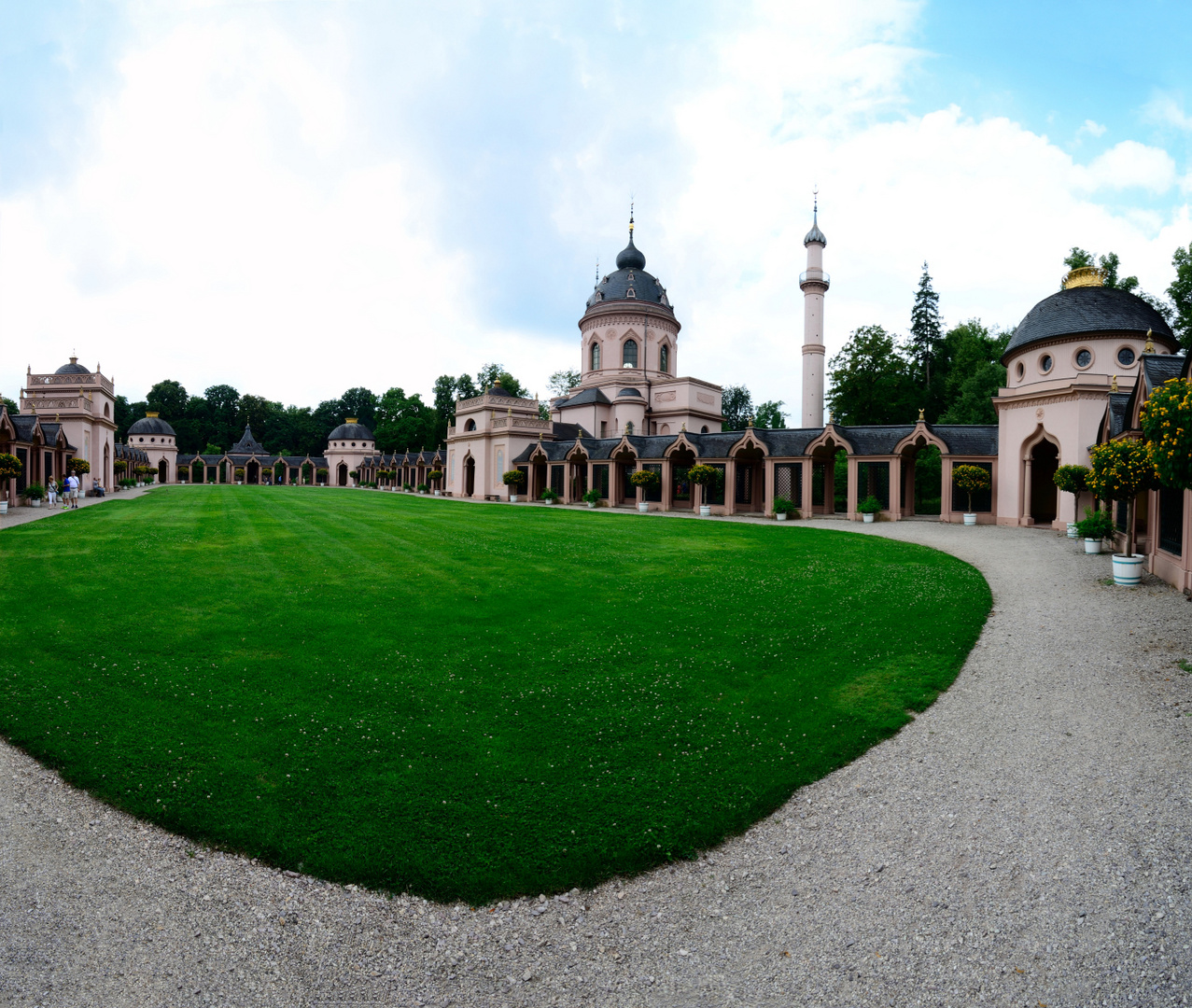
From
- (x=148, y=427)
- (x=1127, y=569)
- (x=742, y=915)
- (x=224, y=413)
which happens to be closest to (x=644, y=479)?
(x=1127, y=569)

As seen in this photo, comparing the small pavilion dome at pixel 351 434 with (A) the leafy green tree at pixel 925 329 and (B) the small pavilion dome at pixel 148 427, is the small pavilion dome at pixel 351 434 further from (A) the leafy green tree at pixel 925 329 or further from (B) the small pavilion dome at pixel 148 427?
(A) the leafy green tree at pixel 925 329

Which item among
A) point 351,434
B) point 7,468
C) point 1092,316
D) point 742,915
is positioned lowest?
point 742,915

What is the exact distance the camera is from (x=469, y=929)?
4598mm

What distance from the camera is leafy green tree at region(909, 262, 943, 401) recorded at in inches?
2510

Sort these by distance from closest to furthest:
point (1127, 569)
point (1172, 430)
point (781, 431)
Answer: point (1172, 430) → point (1127, 569) → point (781, 431)

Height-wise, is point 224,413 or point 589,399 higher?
point 224,413

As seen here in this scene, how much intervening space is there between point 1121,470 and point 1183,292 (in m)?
32.2

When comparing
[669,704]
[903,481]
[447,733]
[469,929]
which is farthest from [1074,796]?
[903,481]

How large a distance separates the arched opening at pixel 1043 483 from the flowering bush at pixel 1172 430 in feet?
69.2

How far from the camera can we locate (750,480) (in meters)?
41.1

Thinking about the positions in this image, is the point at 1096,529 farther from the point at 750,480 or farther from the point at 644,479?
the point at 644,479

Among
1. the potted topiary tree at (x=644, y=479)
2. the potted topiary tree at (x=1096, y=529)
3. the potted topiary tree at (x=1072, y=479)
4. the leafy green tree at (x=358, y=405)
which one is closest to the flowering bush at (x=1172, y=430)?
the potted topiary tree at (x=1096, y=529)

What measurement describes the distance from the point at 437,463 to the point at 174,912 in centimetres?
6873

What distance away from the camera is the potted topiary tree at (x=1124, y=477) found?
1470 cm
